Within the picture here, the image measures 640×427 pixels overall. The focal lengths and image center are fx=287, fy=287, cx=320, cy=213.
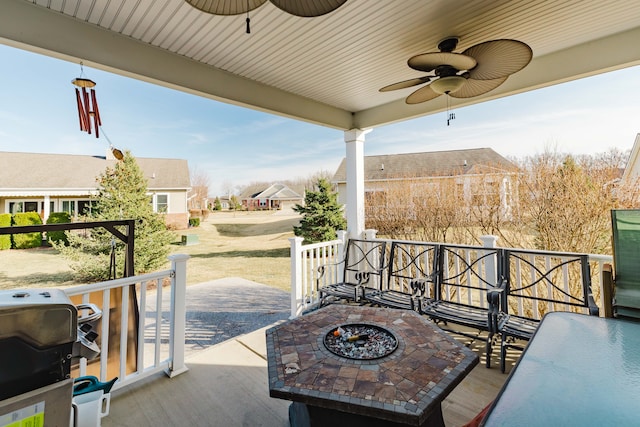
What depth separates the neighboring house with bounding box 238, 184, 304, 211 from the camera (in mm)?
22156

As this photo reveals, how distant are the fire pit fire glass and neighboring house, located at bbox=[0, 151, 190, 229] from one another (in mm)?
8159

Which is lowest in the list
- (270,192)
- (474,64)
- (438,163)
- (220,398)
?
(220,398)

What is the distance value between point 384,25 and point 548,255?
2.65m

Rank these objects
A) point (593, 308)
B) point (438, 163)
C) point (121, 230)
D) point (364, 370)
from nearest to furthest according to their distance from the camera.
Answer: point (364, 370) → point (593, 308) → point (438, 163) → point (121, 230)

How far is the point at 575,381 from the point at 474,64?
1959 mm

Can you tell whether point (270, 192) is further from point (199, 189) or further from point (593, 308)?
point (593, 308)

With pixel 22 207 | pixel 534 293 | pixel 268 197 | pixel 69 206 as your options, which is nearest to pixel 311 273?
pixel 534 293

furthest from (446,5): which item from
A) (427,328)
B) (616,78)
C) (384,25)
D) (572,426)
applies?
(616,78)

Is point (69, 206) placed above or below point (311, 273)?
above

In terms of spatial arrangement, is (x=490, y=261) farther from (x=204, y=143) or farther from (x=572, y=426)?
(x=204, y=143)

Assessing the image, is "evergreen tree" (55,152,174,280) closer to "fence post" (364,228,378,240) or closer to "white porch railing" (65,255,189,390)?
"white porch railing" (65,255,189,390)

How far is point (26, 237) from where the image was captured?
1044 cm

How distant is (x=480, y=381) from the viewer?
2283 millimetres

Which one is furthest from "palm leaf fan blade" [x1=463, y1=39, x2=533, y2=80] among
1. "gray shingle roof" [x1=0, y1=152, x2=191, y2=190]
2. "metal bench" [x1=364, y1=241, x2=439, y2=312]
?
"gray shingle roof" [x1=0, y1=152, x2=191, y2=190]
